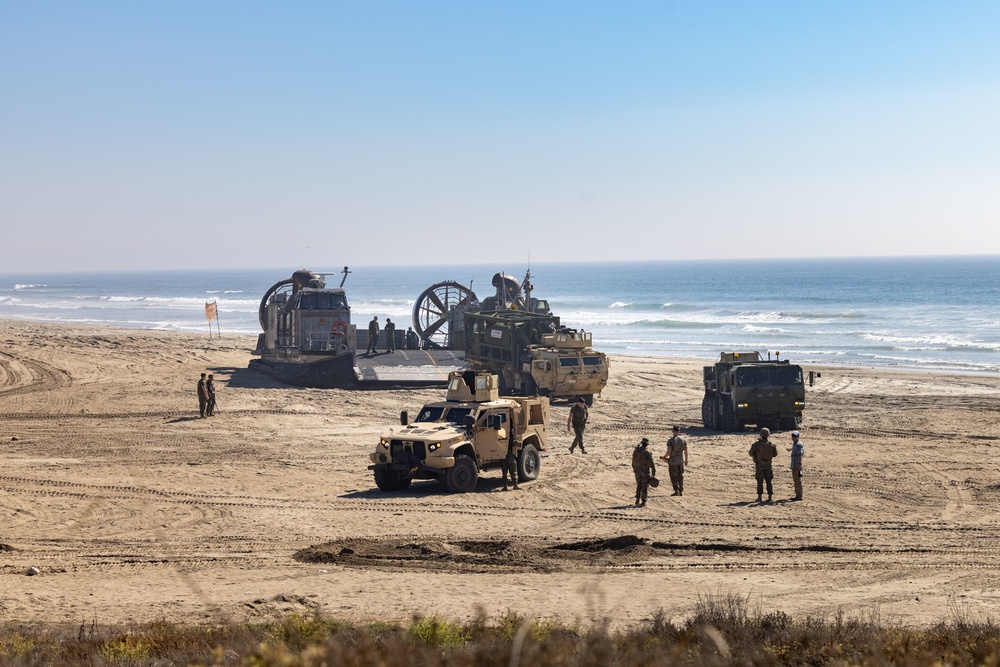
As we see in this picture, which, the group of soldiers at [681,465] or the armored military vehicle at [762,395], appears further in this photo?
the armored military vehicle at [762,395]

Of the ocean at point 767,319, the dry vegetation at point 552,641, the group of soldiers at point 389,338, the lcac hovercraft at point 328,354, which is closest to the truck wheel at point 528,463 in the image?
the dry vegetation at point 552,641

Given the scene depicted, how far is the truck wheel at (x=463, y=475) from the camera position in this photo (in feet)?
55.2

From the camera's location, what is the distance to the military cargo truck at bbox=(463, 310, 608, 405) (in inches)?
1134

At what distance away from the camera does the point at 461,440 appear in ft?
55.3

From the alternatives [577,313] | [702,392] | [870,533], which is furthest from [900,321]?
[870,533]

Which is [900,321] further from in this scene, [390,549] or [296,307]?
[390,549]

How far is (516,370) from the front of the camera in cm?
3052

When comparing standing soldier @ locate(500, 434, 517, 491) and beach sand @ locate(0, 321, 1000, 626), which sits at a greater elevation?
standing soldier @ locate(500, 434, 517, 491)

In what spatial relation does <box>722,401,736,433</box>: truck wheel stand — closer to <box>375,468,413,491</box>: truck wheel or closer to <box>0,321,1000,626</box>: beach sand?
<box>0,321,1000,626</box>: beach sand

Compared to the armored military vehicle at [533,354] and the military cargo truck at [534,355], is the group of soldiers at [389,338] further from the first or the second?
the military cargo truck at [534,355]

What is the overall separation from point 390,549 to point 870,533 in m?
6.58

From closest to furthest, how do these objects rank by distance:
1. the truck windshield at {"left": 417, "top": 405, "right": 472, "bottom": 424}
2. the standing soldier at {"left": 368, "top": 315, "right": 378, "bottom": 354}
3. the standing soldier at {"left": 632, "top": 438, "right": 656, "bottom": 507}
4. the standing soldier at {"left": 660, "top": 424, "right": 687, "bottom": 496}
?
the standing soldier at {"left": 632, "top": 438, "right": 656, "bottom": 507}, the standing soldier at {"left": 660, "top": 424, "right": 687, "bottom": 496}, the truck windshield at {"left": 417, "top": 405, "right": 472, "bottom": 424}, the standing soldier at {"left": 368, "top": 315, "right": 378, "bottom": 354}

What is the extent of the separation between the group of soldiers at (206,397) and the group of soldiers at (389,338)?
8.39 meters

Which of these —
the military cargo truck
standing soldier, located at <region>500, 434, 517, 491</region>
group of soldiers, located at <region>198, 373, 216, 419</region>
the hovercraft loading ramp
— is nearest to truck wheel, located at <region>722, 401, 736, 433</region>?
the military cargo truck
